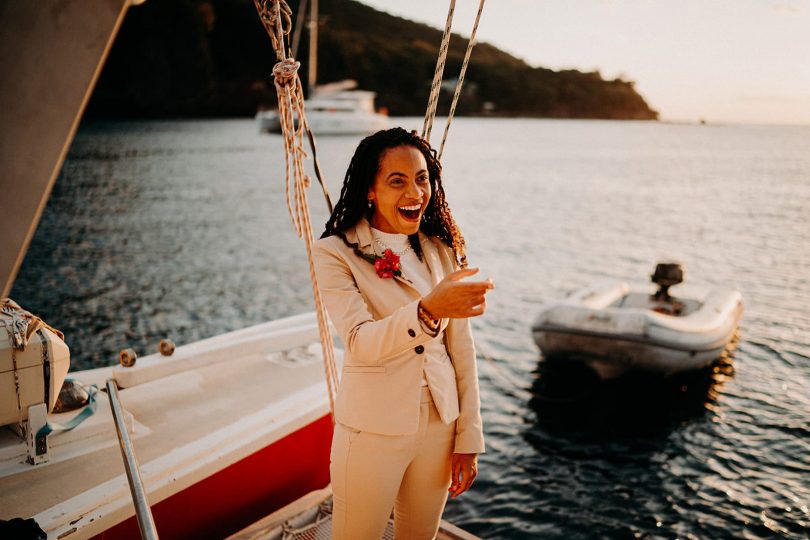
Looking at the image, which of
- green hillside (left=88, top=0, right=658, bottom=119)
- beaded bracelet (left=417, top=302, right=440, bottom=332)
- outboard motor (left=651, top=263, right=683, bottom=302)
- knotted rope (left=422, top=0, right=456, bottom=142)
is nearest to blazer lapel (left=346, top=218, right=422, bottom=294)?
beaded bracelet (left=417, top=302, right=440, bottom=332)

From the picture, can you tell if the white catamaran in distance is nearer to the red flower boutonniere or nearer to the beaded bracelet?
the red flower boutonniere

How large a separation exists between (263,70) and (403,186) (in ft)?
360

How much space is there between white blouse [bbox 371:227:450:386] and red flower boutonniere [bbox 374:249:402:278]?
0.06m

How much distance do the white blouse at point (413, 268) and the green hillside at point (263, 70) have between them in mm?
54092

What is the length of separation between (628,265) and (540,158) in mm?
43854

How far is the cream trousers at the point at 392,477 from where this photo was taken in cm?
204

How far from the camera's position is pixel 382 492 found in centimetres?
206

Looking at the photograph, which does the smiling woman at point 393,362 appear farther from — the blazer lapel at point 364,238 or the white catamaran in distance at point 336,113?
the white catamaran in distance at point 336,113

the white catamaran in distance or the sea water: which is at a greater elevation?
the white catamaran in distance

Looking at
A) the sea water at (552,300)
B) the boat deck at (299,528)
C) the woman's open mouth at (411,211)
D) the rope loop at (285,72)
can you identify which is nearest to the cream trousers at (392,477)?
the woman's open mouth at (411,211)

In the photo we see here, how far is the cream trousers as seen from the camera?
204 centimetres

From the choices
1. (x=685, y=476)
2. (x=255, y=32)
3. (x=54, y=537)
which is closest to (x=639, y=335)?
(x=685, y=476)

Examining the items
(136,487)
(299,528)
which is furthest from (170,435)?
(136,487)

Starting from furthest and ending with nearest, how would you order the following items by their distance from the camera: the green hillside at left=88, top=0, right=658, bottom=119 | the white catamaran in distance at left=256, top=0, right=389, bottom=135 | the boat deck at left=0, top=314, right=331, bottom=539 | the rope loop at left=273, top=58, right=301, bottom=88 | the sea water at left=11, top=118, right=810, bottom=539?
the green hillside at left=88, top=0, right=658, bottom=119 → the white catamaran in distance at left=256, top=0, right=389, bottom=135 → the sea water at left=11, top=118, right=810, bottom=539 → the boat deck at left=0, top=314, right=331, bottom=539 → the rope loop at left=273, top=58, right=301, bottom=88
